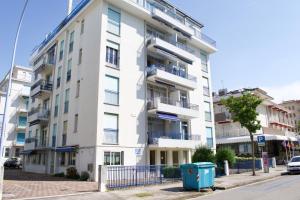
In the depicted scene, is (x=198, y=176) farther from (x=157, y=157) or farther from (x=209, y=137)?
(x=209, y=137)

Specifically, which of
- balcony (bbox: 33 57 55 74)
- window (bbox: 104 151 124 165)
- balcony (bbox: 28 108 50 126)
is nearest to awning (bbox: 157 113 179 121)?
window (bbox: 104 151 124 165)

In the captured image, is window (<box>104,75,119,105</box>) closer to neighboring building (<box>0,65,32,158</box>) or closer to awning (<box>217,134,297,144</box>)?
awning (<box>217,134,297,144</box>)

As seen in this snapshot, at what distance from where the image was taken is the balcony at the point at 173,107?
85.3 ft

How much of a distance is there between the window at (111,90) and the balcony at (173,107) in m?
3.84

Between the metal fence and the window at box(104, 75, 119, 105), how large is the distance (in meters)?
7.81

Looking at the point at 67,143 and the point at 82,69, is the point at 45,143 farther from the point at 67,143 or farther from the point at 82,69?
the point at 82,69

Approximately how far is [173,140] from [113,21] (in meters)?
12.6

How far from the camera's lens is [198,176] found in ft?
48.3

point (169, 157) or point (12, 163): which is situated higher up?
point (169, 157)

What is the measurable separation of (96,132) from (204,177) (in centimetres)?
1022

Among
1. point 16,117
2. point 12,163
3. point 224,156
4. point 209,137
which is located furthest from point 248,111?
point 16,117

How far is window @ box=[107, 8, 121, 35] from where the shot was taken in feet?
82.0

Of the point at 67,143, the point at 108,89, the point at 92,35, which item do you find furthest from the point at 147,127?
the point at 92,35

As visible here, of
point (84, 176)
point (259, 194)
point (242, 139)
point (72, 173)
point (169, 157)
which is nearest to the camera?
point (259, 194)
